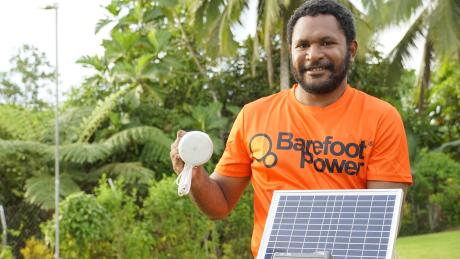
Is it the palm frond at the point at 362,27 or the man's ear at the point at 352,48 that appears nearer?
the man's ear at the point at 352,48

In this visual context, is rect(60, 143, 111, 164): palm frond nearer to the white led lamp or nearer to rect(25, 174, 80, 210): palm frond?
rect(25, 174, 80, 210): palm frond

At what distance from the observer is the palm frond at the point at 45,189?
15109mm

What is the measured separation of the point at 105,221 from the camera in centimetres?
1018

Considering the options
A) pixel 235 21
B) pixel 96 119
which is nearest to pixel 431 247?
pixel 235 21

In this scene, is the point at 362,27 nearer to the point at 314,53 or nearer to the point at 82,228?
the point at 82,228

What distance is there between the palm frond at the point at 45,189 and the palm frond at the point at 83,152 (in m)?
0.43

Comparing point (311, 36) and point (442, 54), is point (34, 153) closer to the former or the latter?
point (442, 54)

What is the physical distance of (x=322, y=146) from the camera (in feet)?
9.59

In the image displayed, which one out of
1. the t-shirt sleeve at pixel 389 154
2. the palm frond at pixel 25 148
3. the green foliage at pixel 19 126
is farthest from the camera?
the green foliage at pixel 19 126

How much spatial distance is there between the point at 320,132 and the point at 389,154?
0.24m

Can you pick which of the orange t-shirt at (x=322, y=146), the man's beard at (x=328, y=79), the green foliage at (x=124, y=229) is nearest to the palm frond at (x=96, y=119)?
the green foliage at (x=124, y=229)

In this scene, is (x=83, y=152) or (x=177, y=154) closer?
(x=177, y=154)

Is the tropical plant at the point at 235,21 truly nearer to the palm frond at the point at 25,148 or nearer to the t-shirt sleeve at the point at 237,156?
the palm frond at the point at 25,148

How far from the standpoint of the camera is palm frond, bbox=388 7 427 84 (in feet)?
73.2
